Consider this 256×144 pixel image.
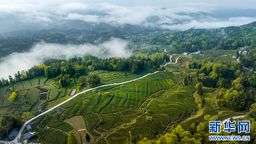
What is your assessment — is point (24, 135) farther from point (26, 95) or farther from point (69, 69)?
point (69, 69)

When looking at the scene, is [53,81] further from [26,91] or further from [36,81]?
[26,91]

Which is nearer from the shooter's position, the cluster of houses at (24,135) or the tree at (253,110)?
the cluster of houses at (24,135)

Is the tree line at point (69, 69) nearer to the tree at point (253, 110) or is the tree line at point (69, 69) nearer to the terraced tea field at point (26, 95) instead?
the terraced tea field at point (26, 95)

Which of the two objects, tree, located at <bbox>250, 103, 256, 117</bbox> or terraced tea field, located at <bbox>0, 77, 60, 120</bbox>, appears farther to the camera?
terraced tea field, located at <bbox>0, 77, 60, 120</bbox>

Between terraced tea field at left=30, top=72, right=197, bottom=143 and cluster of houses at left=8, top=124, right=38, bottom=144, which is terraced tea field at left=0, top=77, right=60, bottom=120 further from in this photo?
terraced tea field at left=30, top=72, right=197, bottom=143

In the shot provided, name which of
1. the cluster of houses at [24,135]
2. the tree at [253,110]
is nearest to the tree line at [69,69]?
the cluster of houses at [24,135]

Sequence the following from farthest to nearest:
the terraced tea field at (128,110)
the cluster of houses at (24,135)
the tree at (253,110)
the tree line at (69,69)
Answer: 1. the tree line at (69,69)
2. the tree at (253,110)
3. the terraced tea field at (128,110)
4. the cluster of houses at (24,135)

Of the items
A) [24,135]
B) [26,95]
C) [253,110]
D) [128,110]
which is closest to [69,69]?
[26,95]

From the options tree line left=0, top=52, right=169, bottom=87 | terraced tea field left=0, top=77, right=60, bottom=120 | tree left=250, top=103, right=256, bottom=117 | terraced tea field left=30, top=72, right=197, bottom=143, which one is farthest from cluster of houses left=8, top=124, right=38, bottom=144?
tree left=250, top=103, right=256, bottom=117

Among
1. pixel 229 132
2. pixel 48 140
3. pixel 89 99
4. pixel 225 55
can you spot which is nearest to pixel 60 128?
pixel 48 140
